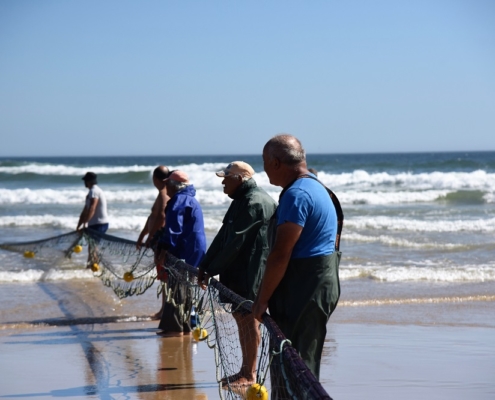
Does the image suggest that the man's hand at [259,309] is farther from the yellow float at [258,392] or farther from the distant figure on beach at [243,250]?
the distant figure on beach at [243,250]

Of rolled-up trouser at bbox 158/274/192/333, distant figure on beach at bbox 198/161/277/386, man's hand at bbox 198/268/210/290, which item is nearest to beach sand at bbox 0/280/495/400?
rolled-up trouser at bbox 158/274/192/333

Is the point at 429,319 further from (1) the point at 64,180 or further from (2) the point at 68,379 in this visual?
(1) the point at 64,180

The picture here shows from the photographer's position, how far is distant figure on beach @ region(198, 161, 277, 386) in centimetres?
457

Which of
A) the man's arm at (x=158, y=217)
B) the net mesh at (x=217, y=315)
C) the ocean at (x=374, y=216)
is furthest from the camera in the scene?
the ocean at (x=374, y=216)

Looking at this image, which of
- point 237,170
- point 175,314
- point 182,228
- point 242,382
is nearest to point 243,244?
point 237,170

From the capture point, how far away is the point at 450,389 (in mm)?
5125

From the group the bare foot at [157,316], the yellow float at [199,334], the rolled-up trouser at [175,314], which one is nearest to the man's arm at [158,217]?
the rolled-up trouser at [175,314]

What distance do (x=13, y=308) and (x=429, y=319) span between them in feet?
15.1

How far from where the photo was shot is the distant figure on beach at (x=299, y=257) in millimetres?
3201

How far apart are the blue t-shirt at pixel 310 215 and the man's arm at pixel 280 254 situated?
0.11 ft

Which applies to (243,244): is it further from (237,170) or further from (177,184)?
(177,184)

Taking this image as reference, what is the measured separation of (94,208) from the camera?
391 inches

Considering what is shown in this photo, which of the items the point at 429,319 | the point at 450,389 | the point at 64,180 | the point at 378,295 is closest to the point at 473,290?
the point at 378,295

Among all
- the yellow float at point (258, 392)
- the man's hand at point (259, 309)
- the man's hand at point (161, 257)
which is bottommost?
the yellow float at point (258, 392)
